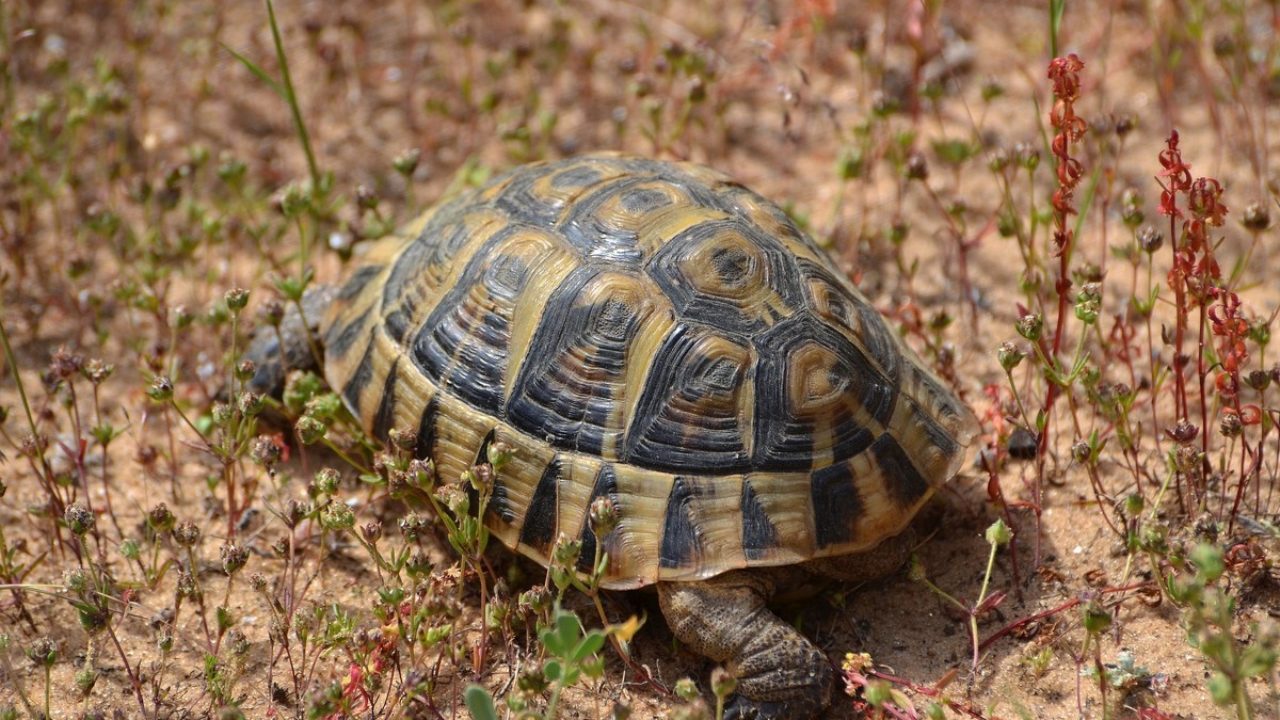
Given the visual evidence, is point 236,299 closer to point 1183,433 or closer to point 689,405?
point 689,405

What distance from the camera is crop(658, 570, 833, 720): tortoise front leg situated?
3.29 m

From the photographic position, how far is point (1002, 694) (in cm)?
338

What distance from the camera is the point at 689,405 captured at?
3459 millimetres

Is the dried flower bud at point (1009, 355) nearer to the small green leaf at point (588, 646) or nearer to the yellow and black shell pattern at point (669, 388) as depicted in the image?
the yellow and black shell pattern at point (669, 388)

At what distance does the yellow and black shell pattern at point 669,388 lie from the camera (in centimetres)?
339

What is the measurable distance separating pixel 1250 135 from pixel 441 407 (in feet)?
12.0

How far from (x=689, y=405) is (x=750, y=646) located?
26.5 inches

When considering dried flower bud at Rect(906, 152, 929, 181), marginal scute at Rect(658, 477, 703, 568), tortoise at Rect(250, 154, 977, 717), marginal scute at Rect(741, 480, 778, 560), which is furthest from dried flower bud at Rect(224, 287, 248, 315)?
dried flower bud at Rect(906, 152, 929, 181)

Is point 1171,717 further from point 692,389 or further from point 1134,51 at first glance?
point 1134,51

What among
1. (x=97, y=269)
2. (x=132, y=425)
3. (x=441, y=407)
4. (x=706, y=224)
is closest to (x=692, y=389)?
(x=706, y=224)

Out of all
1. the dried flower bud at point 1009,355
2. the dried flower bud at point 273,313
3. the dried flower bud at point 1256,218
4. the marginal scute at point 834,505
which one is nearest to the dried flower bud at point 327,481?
the dried flower bud at point 273,313

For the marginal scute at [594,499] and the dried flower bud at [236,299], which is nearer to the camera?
the marginal scute at [594,499]

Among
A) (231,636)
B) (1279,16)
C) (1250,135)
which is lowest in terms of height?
(231,636)

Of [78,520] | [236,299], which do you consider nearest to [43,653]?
[78,520]
